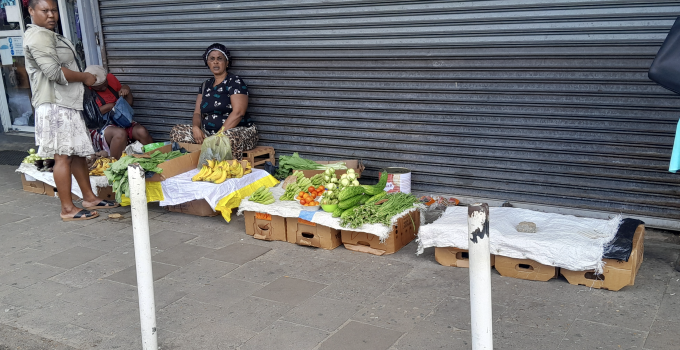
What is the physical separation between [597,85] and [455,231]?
192 cm

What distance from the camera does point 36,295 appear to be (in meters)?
4.50

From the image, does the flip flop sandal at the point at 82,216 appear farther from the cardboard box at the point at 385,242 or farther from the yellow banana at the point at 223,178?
the cardboard box at the point at 385,242

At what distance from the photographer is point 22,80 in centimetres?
1055

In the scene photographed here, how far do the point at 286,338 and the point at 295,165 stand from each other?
9.66ft

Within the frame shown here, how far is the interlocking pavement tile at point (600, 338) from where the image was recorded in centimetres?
337

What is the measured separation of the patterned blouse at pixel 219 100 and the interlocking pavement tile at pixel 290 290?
289 cm

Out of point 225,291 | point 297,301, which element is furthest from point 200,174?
point 297,301

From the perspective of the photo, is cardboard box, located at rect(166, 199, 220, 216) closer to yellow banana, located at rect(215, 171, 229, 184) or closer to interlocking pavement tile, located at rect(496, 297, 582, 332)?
yellow banana, located at rect(215, 171, 229, 184)

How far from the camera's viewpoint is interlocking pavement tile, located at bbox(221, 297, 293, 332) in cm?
387

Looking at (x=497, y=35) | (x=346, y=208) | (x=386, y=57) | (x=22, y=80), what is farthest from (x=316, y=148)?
(x=22, y=80)

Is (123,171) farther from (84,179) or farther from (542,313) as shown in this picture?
(542,313)

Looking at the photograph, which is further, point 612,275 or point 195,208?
point 195,208

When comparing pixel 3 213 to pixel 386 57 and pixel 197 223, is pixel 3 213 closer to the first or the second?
pixel 197 223

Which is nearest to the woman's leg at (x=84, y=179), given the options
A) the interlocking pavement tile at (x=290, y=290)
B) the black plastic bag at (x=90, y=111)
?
the black plastic bag at (x=90, y=111)
